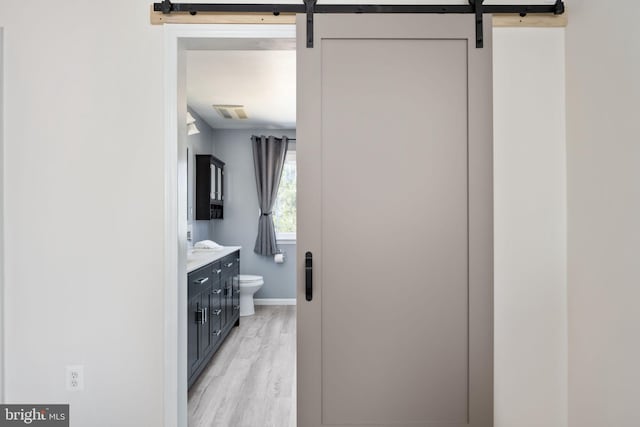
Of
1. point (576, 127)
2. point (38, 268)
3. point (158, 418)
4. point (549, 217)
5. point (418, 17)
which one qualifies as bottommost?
point (158, 418)

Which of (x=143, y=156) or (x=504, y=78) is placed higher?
(x=504, y=78)

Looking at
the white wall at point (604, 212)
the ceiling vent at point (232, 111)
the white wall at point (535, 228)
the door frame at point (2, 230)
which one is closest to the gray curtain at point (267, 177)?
the ceiling vent at point (232, 111)

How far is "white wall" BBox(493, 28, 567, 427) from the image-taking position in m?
2.03

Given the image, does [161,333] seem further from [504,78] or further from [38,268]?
[504,78]

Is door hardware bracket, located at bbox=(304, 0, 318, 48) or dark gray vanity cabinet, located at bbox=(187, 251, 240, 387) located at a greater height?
door hardware bracket, located at bbox=(304, 0, 318, 48)

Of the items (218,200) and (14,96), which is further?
(218,200)

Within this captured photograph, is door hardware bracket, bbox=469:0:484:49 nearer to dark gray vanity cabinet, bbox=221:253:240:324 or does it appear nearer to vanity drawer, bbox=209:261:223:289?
vanity drawer, bbox=209:261:223:289

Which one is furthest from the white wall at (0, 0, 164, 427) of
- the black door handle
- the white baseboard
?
the white baseboard

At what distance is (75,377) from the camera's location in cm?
198

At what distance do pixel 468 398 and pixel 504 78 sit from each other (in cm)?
154

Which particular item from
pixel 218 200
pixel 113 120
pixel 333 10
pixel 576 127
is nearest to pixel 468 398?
pixel 576 127

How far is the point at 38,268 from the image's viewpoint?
2.00 m

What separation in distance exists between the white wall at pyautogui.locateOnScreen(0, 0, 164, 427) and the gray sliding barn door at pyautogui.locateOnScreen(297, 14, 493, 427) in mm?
738

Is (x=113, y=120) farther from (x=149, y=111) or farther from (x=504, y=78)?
(x=504, y=78)
